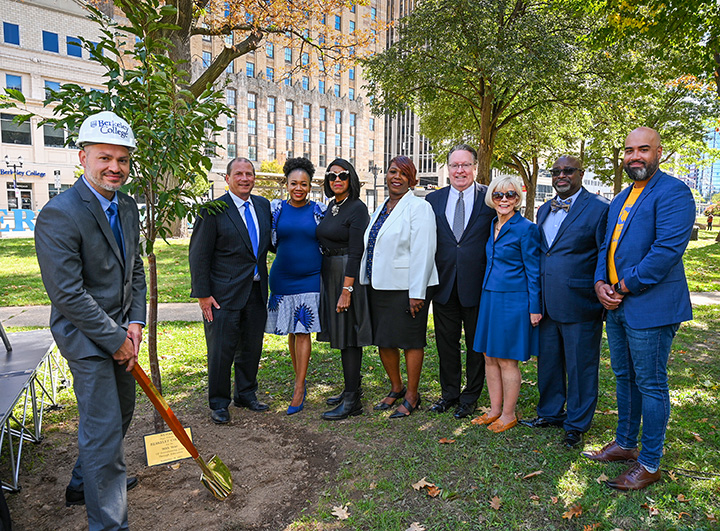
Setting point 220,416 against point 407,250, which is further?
point 220,416

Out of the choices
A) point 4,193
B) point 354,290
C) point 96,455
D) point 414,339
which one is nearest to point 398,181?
point 354,290

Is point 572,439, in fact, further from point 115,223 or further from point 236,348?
point 115,223

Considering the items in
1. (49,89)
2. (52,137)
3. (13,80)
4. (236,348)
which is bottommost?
(236,348)

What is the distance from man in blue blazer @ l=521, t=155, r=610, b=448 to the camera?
3.98 m

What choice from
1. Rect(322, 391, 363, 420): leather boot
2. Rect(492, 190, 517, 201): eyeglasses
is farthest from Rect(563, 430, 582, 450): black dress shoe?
Rect(492, 190, 517, 201): eyeglasses

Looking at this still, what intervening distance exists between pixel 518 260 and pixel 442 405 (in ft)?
5.39

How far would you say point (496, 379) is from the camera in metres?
4.49

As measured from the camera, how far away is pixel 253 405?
16.3ft

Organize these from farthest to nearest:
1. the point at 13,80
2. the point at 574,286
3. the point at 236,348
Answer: the point at 13,80 → the point at 236,348 → the point at 574,286

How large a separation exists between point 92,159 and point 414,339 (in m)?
3.05

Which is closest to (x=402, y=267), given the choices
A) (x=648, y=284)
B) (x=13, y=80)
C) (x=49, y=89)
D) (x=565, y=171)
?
(x=565, y=171)

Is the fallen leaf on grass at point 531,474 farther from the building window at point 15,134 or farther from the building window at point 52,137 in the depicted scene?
the building window at point 15,134

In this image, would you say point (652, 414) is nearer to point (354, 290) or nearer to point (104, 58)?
point (354, 290)

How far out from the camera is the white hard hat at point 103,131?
109 inches
